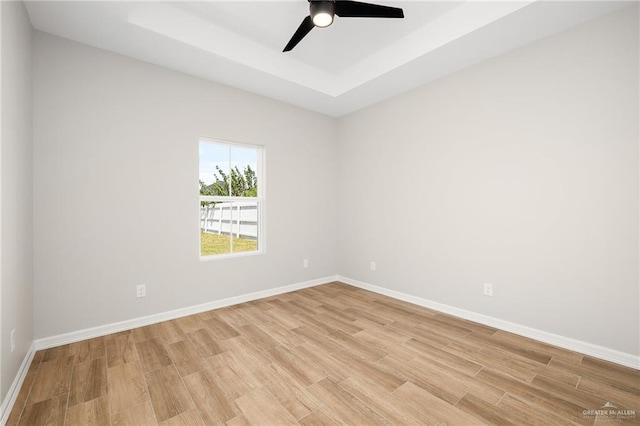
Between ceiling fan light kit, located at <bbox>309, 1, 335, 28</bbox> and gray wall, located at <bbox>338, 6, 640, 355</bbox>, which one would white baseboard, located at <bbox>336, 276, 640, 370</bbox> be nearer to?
gray wall, located at <bbox>338, 6, 640, 355</bbox>

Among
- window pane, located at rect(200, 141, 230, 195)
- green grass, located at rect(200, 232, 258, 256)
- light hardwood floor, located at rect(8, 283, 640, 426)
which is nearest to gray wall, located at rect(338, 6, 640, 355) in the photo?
light hardwood floor, located at rect(8, 283, 640, 426)

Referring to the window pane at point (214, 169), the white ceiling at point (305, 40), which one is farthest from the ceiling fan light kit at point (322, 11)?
the window pane at point (214, 169)

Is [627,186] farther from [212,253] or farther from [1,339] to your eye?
[1,339]

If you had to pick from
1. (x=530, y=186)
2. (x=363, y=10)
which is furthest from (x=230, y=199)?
(x=530, y=186)

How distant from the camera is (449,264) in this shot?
3230 mm

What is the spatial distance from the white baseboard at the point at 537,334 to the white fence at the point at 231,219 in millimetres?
2128

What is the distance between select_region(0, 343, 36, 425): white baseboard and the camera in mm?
1579

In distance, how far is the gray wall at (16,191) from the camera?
65.8 inches

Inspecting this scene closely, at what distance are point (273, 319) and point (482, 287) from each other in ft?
7.33

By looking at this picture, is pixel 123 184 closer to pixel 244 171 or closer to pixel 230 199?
pixel 230 199

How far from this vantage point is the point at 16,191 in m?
1.92

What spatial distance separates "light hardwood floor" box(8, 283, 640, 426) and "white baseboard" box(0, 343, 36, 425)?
0.03 meters

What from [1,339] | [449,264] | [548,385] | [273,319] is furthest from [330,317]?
[1,339]

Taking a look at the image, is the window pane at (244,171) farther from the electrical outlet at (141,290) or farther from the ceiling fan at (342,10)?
the ceiling fan at (342,10)
